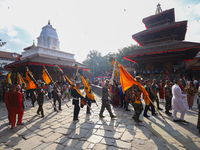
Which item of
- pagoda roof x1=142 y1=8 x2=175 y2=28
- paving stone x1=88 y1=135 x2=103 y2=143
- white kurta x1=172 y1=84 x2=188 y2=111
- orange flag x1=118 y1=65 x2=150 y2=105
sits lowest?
paving stone x1=88 y1=135 x2=103 y2=143

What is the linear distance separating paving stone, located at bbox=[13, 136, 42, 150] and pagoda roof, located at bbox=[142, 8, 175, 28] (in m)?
23.2

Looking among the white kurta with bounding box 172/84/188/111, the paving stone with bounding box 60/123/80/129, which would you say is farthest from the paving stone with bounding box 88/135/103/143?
the white kurta with bounding box 172/84/188/111

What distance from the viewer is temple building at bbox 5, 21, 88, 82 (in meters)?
15.4

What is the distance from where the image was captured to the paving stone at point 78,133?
3.73 metres

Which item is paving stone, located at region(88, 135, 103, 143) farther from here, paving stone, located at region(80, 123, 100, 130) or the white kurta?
the white kurta

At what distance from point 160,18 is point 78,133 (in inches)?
890

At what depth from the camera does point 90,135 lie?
377 centimetres

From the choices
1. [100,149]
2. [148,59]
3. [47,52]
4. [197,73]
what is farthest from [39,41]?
[197,73]

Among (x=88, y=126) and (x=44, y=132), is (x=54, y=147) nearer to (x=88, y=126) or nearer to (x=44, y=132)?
(x=44, y=132)

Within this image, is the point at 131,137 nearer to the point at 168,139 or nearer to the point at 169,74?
the point at 168,139

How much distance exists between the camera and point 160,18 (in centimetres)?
1856

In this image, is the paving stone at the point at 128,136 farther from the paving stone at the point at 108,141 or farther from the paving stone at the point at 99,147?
the paving stone at the point at 99,147

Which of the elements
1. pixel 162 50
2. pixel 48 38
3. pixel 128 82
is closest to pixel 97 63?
pixel 48 38

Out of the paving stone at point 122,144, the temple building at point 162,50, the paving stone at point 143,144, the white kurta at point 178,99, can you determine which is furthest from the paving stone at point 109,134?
the temple building at point 162,50
